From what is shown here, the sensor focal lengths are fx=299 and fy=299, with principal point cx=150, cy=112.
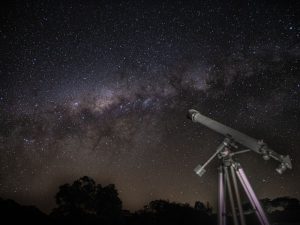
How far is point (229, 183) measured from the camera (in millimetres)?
6469

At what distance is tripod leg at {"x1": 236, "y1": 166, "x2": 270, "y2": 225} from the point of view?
5898mm

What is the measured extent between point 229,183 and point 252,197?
1.87 ft

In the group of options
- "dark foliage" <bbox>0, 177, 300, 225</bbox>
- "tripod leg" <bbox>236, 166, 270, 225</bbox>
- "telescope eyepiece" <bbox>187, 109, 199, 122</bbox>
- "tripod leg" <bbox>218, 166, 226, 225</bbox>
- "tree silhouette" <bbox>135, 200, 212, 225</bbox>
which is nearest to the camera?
"tripod leg" <bbox>236, 166, 270, 225</bbox>

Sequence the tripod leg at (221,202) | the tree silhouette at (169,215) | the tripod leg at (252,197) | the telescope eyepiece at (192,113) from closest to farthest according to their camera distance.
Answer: the tripod leg at (252,197), the tripod leg at (221,202), the telescope eyepiece at (192,113), the tree silhouette at (169,215)

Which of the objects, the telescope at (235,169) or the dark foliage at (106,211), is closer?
the telescope at (235,169)

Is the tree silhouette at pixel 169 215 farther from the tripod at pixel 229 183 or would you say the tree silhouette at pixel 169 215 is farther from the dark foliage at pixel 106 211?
the tripod at pixel 229 183

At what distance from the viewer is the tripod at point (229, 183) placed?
238 inches

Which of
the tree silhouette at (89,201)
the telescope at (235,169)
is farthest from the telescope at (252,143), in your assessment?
the tree silhouette at (89,201)

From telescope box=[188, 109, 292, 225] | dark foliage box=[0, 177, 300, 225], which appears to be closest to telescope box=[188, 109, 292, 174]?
telescope box=[188, 109, 292, 225]

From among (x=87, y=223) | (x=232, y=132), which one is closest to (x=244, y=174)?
(x=232, y=132)

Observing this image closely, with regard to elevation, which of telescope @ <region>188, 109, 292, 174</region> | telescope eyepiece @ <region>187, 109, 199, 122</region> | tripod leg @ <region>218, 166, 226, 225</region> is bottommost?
tripod leg @ <region>218, 166, 226, 225</region>

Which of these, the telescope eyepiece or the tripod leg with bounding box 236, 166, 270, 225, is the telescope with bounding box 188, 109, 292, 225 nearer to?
the tripod leg with bounding box 236, 166, 270, 225

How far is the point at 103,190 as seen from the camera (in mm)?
41938

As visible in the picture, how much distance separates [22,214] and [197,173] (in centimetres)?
2456
